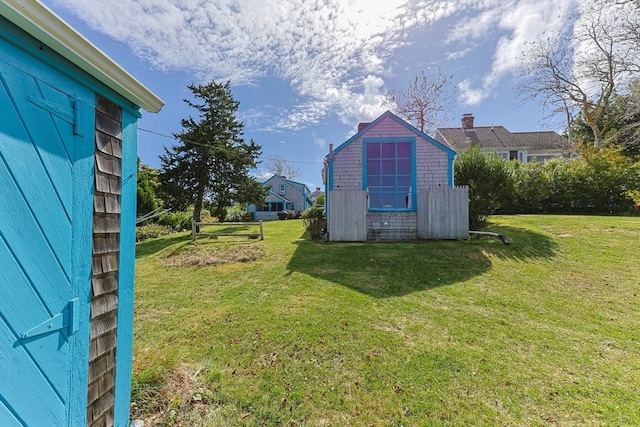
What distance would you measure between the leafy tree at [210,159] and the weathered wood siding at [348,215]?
10.6 metres

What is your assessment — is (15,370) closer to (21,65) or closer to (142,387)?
(21,65)

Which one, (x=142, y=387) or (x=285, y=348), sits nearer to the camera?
(x=142, y=387)

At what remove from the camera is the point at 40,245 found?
1.50 m

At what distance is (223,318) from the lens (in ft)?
14.5

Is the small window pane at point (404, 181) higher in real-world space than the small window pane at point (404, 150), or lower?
lower

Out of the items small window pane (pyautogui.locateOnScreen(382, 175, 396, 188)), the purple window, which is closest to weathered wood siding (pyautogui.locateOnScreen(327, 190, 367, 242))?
the purple window

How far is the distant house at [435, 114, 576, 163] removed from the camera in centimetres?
3047

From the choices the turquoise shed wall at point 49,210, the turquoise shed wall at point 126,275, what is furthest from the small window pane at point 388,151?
the turquoise shed wall at point 49,210

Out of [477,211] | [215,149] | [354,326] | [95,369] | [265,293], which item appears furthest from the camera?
[215,149]

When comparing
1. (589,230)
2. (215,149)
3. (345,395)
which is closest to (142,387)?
(345,395)

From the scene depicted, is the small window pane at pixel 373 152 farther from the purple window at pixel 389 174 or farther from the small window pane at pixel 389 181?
the small window pane at pixel 389 181

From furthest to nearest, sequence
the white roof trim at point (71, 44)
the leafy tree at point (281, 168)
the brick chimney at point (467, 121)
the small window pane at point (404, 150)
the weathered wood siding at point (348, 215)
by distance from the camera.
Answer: the leafy tree at point (281, 168) < the brick chimney at point (467, 121) < the small window pane at point (404, 150) < the weathered wood siding at point (348, 215) < the white roof trim at point (71, 44)

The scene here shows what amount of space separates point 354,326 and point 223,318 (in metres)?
2.13

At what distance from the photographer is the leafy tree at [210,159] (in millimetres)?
17203
